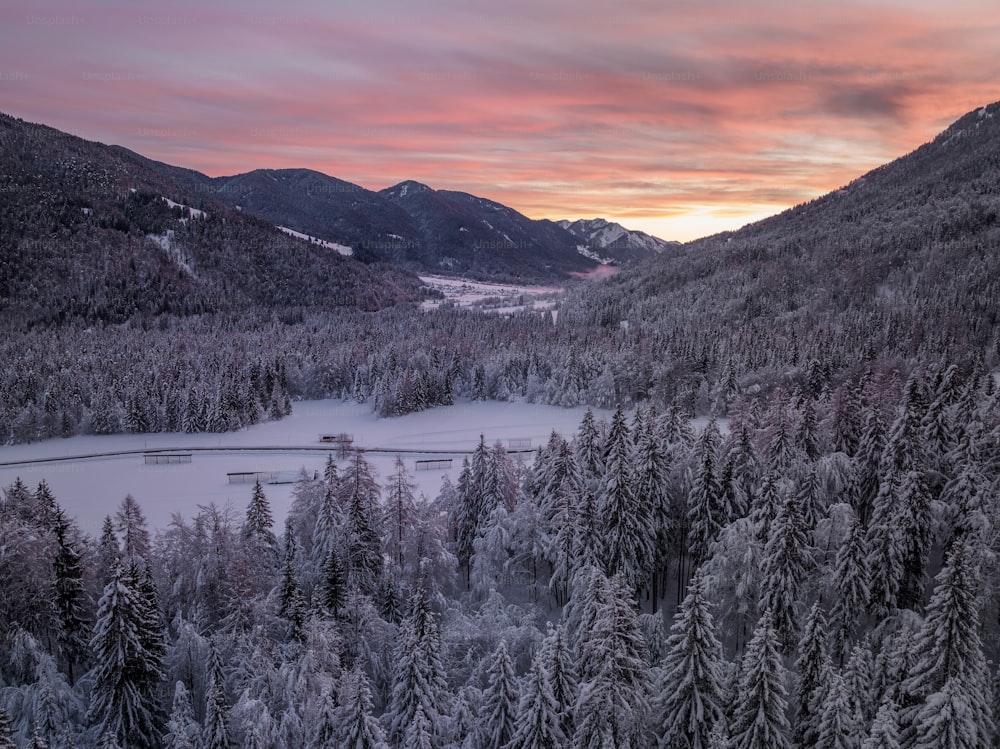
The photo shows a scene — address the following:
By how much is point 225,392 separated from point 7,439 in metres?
30.4

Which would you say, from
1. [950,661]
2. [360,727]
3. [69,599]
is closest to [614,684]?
[360,727]

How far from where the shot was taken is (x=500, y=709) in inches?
1172

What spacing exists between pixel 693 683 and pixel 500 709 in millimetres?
9444

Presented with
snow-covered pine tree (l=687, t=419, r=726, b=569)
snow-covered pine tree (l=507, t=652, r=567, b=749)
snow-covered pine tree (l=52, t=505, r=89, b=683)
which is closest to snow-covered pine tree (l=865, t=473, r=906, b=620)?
snow-covered pine tree (l=687, t=419, r=726, b=569)

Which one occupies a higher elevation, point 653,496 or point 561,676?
point 653,496

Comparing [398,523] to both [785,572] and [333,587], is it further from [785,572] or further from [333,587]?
[785,572]

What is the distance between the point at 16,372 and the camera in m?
104

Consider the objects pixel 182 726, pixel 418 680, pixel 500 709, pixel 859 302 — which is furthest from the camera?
pixel 859 302

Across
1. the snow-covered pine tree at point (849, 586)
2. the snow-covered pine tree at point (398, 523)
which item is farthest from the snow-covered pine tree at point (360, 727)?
the snow-covered pine tree at point (849, 586)

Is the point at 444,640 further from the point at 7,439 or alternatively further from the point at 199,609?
the point at 7,439

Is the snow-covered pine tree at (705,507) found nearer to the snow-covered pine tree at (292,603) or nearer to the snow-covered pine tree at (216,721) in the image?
the snow-covered pine tree at (292,603)

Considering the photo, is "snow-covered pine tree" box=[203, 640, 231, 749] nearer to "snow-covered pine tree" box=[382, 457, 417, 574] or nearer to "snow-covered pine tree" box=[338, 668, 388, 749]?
"snow-covered pine tree" box=[338, 668, 388, 749]

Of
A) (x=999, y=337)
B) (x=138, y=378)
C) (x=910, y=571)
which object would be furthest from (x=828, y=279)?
(x=138, y=378)

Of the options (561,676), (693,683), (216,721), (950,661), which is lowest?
(216,721)
